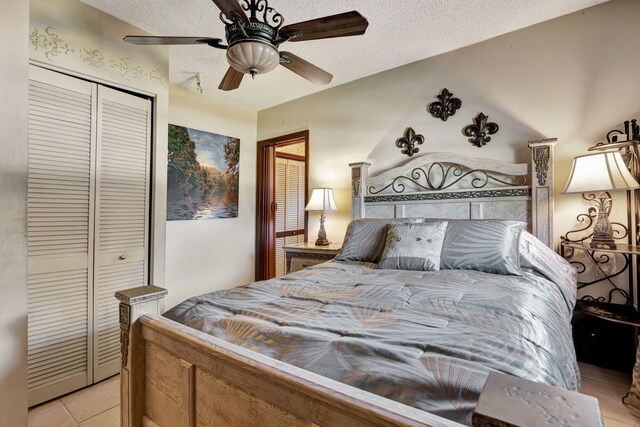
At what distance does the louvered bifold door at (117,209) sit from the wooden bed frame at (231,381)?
49.2 inches

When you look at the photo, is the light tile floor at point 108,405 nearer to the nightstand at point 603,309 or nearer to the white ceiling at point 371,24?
the nightstand at point 603,309

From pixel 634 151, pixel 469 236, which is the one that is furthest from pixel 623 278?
pixel 469 236

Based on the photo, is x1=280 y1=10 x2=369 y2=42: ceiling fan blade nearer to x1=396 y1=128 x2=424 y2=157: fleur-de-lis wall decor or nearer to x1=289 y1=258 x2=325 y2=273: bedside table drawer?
x1=396 y1=128 x2=424 y2=157: fleur-de-lis wall decor

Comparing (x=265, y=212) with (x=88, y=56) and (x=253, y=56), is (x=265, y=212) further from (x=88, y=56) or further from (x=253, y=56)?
(x=253, y=56)

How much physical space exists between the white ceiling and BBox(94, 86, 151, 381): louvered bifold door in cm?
63

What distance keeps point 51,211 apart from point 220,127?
7.20 ft

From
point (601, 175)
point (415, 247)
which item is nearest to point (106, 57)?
A: point (415, 247)

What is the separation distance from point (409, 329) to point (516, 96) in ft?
7.72

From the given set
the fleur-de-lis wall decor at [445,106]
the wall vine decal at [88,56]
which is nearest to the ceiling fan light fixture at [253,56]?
the wall vine decal at [88,56]

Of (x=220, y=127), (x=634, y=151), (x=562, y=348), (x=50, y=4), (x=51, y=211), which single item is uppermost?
(x=50, y=4)

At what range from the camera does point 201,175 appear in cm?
363

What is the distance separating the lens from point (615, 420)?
65.2 inches

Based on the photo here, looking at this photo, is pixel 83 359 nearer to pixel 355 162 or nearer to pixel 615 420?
pixel 355 162

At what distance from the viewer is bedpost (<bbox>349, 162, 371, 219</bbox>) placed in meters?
3.17
